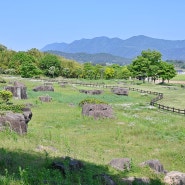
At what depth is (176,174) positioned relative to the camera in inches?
873

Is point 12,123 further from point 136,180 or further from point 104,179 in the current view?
point 104,179

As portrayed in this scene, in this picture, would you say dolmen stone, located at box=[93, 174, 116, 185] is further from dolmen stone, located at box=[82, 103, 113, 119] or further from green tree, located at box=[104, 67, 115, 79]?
green tree, located at box=[104, 67, 115, 79]

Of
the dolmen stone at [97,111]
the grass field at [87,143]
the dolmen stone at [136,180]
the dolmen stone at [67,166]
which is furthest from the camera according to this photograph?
the dolmen stone at [97,111]

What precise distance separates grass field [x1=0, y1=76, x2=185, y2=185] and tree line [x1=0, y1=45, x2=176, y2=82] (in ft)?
236

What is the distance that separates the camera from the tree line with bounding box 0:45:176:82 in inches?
5339

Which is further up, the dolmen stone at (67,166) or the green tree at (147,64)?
the green tree at (147,64)

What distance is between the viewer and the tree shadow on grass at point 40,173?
1569cm

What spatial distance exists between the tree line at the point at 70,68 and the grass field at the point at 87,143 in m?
72.0

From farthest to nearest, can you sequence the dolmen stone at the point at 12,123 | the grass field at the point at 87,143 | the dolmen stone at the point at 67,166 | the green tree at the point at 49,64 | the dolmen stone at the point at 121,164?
the green tree at the point at 49,64 < the dolmen stone at the point at 12,123 < the dolmen stone at the point at 121,164 < the dolmen stone at the point at 67,166 < the grass field at the point at 87,143

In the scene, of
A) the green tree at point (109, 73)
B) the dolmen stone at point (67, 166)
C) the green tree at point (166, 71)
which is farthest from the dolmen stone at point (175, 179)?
the green tree at point (109, 73)

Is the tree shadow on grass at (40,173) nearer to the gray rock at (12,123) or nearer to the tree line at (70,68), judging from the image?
the gray rock at (12,123)

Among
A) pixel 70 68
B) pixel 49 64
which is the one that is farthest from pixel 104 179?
→ pixel 70 68

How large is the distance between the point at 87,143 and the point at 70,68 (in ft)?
469

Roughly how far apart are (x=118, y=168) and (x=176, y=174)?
3801mm
